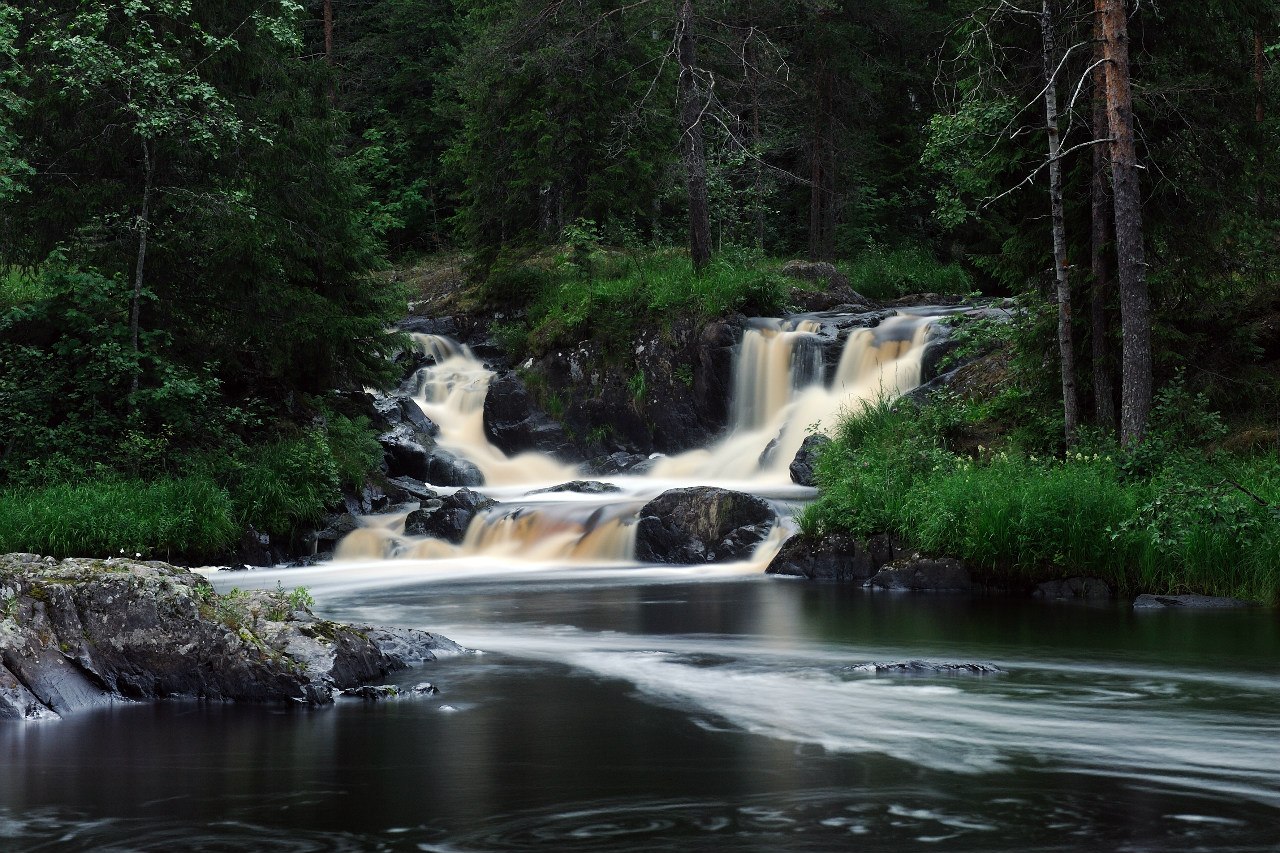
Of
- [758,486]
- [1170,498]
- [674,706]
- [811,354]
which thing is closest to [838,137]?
[811,354]

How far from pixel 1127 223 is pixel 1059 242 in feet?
3.13

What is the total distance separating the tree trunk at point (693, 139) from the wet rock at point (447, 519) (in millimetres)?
9838

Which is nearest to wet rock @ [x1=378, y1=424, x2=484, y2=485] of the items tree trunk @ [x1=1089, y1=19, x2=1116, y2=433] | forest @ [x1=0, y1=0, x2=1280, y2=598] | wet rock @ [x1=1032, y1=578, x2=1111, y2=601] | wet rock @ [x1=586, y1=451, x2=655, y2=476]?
forest @ [x1=0, y1=0, x2=1280, y2=598]

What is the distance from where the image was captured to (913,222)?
40719 millimetres

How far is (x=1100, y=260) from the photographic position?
15.7m

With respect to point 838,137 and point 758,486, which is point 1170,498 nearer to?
point 758,486

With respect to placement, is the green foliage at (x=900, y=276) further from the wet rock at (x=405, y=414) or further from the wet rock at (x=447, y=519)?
the wet rock at (x=447, y=519)

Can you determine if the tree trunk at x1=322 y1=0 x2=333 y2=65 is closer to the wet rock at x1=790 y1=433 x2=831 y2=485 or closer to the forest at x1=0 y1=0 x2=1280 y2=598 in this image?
the forest at x1=0 y1=0 x2=1280 y2=598

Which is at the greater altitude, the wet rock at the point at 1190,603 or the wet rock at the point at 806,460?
the wet rock at the point at 806,460

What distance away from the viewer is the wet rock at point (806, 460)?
20656mm

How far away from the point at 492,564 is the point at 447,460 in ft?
19.9

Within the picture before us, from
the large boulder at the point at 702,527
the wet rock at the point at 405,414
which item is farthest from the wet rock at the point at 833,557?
the wet rock at the point at 405,414

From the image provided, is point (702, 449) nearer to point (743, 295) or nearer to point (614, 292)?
point (743, 295)

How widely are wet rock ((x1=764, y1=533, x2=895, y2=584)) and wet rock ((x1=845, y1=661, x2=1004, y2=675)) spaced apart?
201 inches
